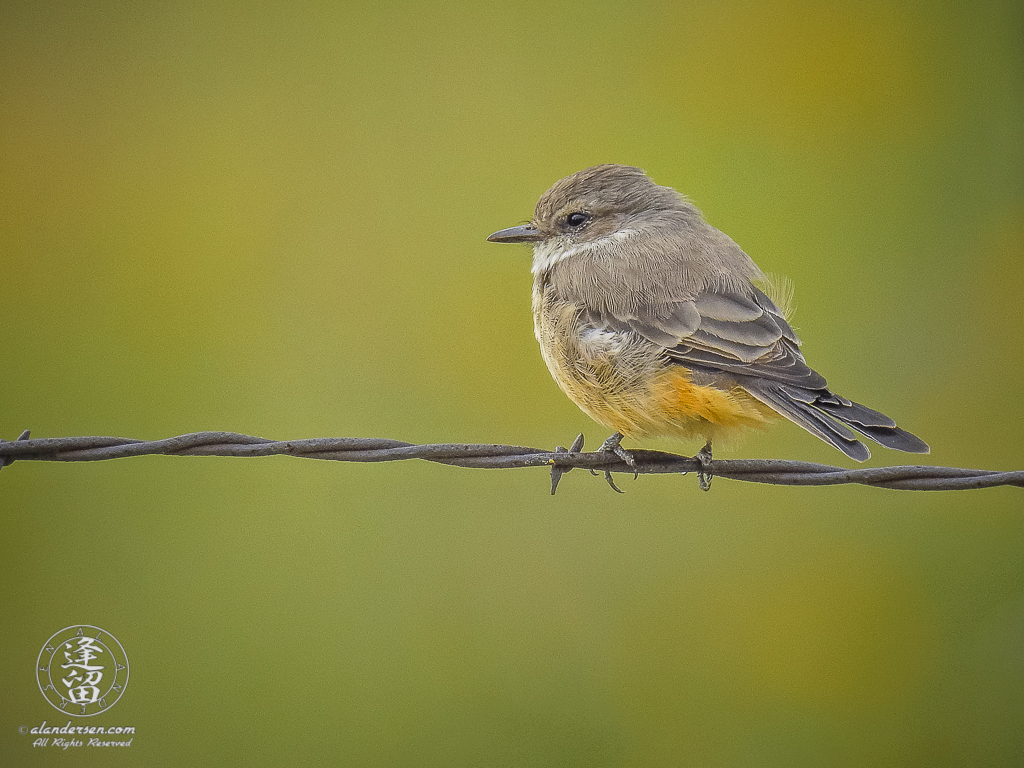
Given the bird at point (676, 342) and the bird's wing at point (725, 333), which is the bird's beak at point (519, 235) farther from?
the bird's wing at point (725, 333)

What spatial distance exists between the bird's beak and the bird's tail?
1533 mm

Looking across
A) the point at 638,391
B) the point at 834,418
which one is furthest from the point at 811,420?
the point at 638,391

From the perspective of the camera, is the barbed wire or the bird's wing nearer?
the barbed wire

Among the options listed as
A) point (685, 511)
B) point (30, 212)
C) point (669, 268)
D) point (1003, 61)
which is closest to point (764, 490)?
point (685, 511)

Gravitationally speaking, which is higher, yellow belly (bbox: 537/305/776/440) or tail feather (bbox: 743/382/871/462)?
yellow belly (bbox: 537/305/776/440)

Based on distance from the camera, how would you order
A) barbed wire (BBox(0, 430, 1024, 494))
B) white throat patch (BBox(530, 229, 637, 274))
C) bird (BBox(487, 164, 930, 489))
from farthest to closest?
white throat patch (BBox(530, 229, 637, 274)) < bird (BBox(487, 164, 930, 489)) < barbed wire (BBox(0, 430, 1024, 494))

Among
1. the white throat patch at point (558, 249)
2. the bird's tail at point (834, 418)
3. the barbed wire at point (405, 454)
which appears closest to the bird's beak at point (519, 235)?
the white throat patch at point (558, 249)

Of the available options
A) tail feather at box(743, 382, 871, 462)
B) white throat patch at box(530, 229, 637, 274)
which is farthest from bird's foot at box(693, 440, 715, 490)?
white throat patch at box(530, 229, 637, 274)

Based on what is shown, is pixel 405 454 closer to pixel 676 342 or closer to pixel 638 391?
pixel 638 391

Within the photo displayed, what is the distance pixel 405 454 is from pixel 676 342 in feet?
3.59

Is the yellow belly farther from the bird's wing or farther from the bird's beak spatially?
the bird's beak

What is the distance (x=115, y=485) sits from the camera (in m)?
4.82

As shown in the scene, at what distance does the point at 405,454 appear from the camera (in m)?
2.92

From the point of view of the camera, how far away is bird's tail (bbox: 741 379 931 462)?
2900mm
